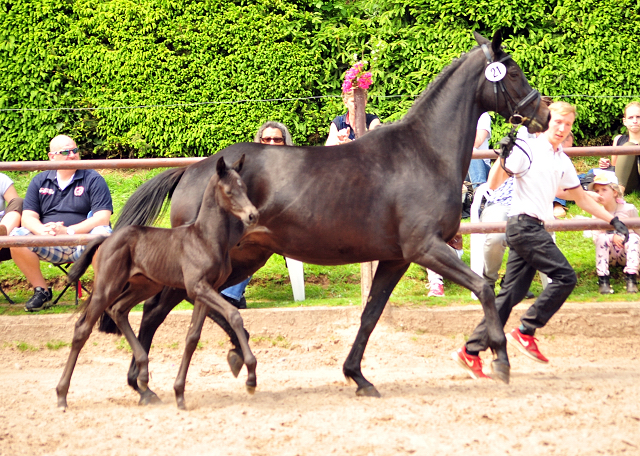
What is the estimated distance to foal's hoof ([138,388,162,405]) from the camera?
4.29 metres

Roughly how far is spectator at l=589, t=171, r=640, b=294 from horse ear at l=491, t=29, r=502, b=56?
2.40 metres

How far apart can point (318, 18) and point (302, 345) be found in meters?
4.67

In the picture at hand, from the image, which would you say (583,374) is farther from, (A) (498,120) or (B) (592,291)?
(A) (498,120)

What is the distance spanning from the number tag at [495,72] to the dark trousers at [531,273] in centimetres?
95

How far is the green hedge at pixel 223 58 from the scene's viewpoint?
8570 mm

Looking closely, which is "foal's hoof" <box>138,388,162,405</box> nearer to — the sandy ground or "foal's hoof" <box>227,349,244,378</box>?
the sandy ground

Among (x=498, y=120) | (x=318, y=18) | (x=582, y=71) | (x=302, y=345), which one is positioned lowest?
(x=302, y=345)

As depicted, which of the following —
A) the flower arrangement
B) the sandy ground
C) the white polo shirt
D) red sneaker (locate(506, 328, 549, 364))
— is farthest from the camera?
the flower arrangement

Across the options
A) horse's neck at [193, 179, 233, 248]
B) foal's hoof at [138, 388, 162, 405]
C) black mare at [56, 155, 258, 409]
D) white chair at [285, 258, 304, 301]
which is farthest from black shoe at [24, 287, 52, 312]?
horse's neck at [193, 179, 233, 248]

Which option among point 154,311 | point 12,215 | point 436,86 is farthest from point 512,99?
point 12,215

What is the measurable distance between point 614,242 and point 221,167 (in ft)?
14.3

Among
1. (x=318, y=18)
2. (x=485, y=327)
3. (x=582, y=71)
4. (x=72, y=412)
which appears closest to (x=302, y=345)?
(x=485, y=327)

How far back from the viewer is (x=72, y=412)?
409 centimetres

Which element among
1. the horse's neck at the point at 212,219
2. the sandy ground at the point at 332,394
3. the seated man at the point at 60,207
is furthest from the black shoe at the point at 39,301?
the horse's neck at the point at 212,219
